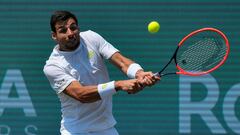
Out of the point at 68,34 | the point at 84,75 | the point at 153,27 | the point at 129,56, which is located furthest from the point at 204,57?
the point at 129,56

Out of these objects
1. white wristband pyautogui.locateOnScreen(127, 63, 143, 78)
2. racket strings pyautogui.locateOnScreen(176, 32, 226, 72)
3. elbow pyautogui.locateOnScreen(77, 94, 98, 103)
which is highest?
white wristband pyautogui.locateOnScreen(127, 63, 143, 78)

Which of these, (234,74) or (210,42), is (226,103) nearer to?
(234,74)

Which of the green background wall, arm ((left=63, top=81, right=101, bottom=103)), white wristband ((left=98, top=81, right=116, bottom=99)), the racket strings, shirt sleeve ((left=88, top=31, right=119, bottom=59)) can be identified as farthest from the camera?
the green background wall

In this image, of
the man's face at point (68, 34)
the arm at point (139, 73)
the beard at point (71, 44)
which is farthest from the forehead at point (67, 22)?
the arm at point (139, 73)

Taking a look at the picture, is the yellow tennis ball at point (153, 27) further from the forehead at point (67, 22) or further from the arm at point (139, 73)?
the forehead at point (67, 22)

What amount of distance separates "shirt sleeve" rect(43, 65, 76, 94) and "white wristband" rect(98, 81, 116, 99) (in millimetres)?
306

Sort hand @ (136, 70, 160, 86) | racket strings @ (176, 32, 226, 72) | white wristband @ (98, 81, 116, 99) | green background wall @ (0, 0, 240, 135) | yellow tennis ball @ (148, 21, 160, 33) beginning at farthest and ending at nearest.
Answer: green background wall @ (0, 0, 240, 135)
yellow tennis ball @ (148, 21, 160, 33)
racket strings @ (176, 32, 226, 72)
white wristband @ (98, 81, 116, 99)
hand @ (136, 70, 160, 86)

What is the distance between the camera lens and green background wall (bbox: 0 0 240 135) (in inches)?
297

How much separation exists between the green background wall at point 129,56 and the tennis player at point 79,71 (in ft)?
7.88

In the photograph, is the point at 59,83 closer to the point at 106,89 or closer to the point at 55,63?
the point at 55,63

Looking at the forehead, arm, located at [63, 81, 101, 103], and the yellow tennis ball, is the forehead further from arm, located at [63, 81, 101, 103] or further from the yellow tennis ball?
the yellow tennis ball

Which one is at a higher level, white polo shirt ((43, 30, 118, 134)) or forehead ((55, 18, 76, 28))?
forehead ((55, 18, 76, 28))

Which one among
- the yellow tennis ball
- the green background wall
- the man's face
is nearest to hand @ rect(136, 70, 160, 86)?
the man's face

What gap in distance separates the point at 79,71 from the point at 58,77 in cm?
16
